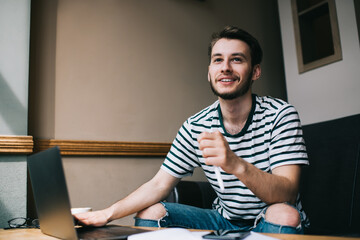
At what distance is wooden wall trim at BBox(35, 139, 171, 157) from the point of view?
1900mm

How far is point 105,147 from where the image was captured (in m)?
2.02

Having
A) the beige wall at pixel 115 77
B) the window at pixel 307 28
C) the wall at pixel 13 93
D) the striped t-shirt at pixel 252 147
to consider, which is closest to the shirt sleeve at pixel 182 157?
the striped t-shirt at pixel 252 147

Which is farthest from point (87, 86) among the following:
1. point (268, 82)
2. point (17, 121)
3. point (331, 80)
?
point (331, 80)

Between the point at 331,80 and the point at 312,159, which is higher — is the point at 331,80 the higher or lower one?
the higher one

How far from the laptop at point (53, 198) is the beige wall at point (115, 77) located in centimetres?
99

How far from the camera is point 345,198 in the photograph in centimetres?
158

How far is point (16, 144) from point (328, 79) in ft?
6.64

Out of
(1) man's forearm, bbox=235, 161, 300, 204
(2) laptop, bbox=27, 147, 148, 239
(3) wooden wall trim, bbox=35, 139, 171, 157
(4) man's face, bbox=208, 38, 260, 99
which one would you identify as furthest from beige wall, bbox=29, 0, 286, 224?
(1) man's forearm, bbox=235, 161, 300, 204

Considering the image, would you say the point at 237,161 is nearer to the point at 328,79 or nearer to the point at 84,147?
the point at 84,147

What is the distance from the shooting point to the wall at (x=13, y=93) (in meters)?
1.68

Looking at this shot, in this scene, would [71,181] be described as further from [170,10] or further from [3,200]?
[170,10]

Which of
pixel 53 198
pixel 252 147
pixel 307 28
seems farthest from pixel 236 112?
pixel 307 28

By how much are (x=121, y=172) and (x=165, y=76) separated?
70cm

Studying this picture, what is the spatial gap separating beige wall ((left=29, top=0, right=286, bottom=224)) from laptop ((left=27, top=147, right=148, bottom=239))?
3.25 feet
